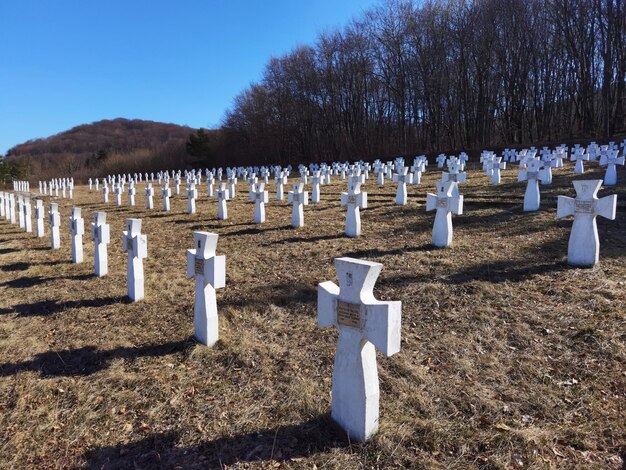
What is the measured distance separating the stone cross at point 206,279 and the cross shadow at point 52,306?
1889mm

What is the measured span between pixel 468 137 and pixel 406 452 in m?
40.6

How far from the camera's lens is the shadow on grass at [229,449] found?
2787 millimetres

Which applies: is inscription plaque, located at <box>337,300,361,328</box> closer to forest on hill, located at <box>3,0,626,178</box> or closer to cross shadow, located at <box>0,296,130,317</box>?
cross shadow, located at <box>0,296,130,317</box>

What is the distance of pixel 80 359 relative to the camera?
166 inches

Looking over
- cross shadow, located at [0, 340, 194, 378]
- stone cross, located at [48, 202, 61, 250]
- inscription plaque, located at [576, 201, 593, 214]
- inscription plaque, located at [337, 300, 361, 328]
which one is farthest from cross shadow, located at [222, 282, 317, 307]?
stone cross, located at [48, 202, 61, 250]

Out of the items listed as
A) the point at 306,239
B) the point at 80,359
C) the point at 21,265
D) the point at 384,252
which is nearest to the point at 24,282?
the point at 21,265

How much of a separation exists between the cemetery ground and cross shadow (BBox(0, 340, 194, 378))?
2 centimetres

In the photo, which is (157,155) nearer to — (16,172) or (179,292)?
(16,172)

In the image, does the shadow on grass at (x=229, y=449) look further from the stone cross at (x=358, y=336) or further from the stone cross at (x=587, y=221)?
the stone cross at (x=587, y=221)

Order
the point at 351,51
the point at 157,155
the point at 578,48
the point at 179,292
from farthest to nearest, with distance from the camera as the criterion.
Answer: the point at 157,155, the point at 351,51, the point at 578,48, the point at 179,292

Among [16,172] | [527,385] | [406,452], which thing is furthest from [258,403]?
[16,172]

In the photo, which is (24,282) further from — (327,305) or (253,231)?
(327,305)

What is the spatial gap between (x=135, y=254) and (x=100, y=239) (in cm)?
149

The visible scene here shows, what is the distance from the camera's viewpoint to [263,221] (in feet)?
35.2
